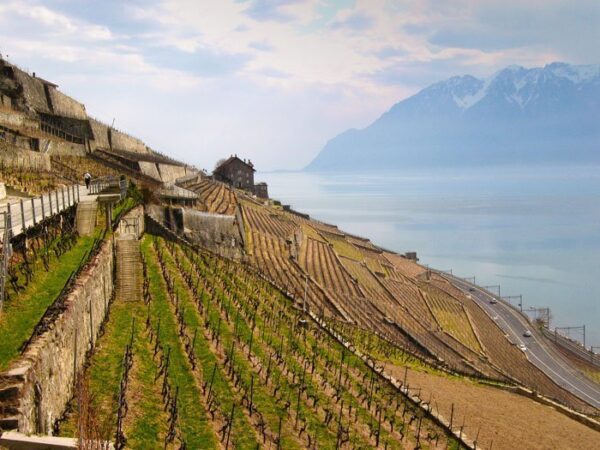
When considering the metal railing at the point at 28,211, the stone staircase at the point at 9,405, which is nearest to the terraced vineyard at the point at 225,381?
the stone staircase at the point at 9,405

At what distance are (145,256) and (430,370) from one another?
48.4 feet

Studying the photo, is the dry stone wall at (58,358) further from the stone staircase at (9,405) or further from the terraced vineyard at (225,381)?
the terraced vineyard at (225,381)

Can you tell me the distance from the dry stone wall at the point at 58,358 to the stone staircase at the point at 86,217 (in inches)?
230

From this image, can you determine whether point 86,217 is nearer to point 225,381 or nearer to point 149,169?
point 225,381

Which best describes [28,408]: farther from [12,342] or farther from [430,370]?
[430,370]

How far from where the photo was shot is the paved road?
51.4 meters

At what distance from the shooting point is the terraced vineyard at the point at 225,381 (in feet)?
41.9

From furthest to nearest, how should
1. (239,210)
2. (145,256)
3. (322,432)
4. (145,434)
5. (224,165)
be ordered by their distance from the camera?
(224,165) → (239,210) → (145,256) → (322,432) → (145,434)

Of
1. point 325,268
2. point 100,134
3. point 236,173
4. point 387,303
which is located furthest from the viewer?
point 236,173

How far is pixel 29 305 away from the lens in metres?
13.2

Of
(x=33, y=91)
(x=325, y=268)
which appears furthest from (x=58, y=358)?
(x=33, y=91)

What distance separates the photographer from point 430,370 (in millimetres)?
28359

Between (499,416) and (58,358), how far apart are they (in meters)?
16.8

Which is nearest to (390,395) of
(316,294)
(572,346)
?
(316,294)
